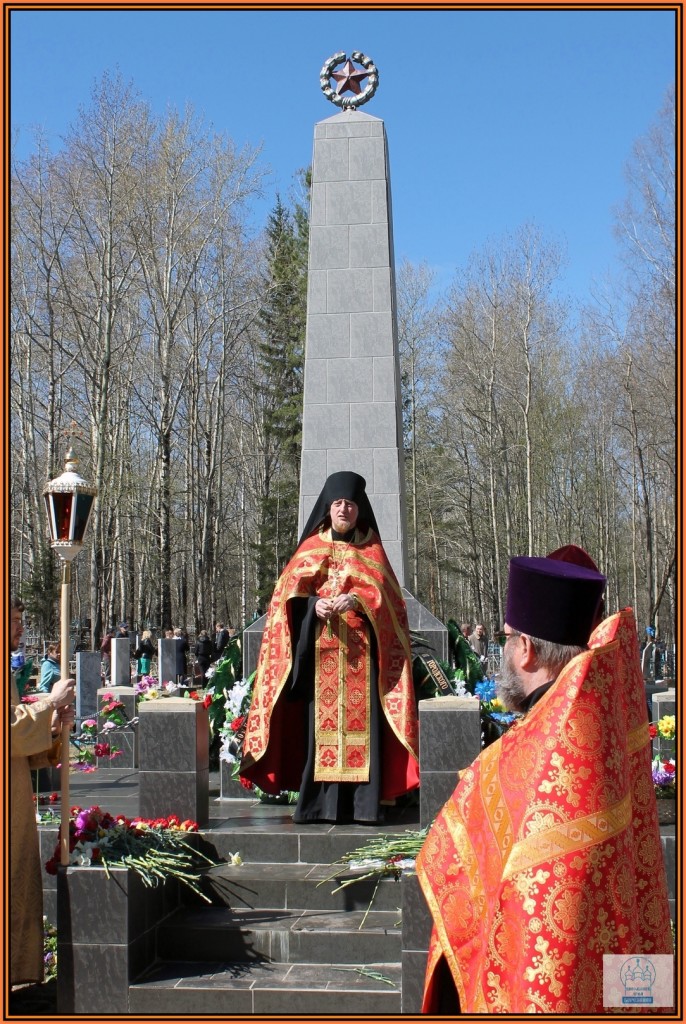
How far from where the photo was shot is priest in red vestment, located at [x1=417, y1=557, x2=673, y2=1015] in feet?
8.11

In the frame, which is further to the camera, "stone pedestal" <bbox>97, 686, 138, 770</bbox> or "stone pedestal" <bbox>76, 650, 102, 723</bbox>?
"stone pedestal" <bbox>76, 650, 102, 723</bbox>

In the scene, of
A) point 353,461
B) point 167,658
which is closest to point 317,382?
point 353,461

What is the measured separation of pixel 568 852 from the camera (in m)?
2.49

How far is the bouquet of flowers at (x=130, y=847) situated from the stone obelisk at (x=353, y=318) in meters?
4.20

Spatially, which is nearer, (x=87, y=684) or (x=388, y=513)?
(x=388, y=513)

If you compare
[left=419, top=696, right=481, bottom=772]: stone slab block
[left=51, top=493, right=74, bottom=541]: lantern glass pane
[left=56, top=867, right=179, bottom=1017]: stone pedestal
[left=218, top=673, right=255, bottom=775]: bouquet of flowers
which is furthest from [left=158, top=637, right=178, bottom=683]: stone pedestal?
[left=51, top=493, right=74, bottom=541]: lantern glass pane

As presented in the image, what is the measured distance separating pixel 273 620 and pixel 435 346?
33.1m

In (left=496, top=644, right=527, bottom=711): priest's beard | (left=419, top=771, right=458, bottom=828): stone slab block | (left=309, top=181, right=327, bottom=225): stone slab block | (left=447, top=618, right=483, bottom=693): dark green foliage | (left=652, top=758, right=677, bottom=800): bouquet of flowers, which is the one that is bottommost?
(left=652, top=758, right=677, bottom=800): bouquet of flowers

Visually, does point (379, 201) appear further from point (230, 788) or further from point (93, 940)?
point (93, 940)

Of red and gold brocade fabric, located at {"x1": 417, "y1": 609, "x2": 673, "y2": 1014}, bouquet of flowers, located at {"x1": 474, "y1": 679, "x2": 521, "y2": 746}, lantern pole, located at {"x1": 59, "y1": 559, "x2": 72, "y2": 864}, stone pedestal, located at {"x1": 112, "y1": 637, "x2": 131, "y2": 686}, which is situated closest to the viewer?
red and gold brocade fabric, located at {"x1": 417, "y1": 609, "x2": 673, "y2": 1014}

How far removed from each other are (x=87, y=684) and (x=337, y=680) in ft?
37.8

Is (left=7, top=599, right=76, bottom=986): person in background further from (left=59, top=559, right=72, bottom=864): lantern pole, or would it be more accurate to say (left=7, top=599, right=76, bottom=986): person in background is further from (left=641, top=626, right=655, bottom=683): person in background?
(left=641, top=626, right=655, bottom=683): person in background

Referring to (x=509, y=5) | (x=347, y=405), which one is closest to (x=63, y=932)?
(x=509, y=5)

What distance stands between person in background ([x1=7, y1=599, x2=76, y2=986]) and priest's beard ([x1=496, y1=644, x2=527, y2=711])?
286cm
